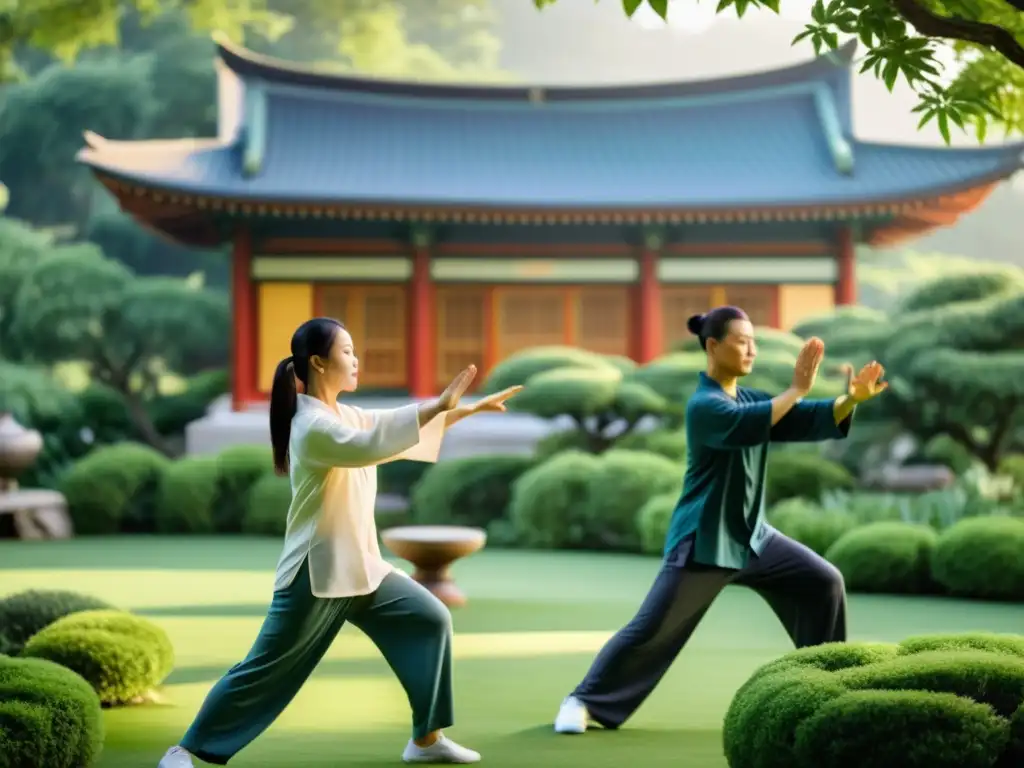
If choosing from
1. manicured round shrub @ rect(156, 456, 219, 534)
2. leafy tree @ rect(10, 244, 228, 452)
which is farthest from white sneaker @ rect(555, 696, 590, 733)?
leafy tree @ rect(10, 244, 228, 452)

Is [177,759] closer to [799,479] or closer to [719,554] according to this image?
[719,554]

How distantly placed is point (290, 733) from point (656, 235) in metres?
15.3

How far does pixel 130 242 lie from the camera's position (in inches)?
1326

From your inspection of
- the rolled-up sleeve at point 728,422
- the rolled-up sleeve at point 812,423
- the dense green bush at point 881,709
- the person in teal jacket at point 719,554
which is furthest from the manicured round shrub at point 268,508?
the dense green bush at point 881,709

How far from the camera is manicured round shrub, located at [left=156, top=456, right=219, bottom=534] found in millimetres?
16797

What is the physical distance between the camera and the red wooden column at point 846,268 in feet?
68.0

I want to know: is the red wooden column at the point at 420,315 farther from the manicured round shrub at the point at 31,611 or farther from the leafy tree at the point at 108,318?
the manicured round shrub at the point at 31,611

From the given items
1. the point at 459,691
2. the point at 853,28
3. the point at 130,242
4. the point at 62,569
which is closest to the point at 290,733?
the point at 459,691

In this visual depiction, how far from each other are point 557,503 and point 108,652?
8.77 metres

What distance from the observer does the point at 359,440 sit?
4875mm

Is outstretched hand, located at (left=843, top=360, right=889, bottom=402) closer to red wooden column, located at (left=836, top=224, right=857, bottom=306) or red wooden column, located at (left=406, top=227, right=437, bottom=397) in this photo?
red wooden column, located at (left=406, top=227, right=437, bottom=397)

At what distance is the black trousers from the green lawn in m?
0.25

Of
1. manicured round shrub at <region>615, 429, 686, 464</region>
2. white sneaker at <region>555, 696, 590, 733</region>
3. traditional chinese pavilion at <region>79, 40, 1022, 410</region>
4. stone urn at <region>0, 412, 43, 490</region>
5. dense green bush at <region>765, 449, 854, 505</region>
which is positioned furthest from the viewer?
traditional chinese pavilion at <region>79, 40, 1022, 410</region>

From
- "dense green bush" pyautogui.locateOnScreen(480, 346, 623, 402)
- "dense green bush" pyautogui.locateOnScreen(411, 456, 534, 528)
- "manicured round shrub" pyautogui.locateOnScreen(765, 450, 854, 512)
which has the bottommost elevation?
"dense green bush" pyautogui.locateOnScreen(411, 456, 534, 528)
